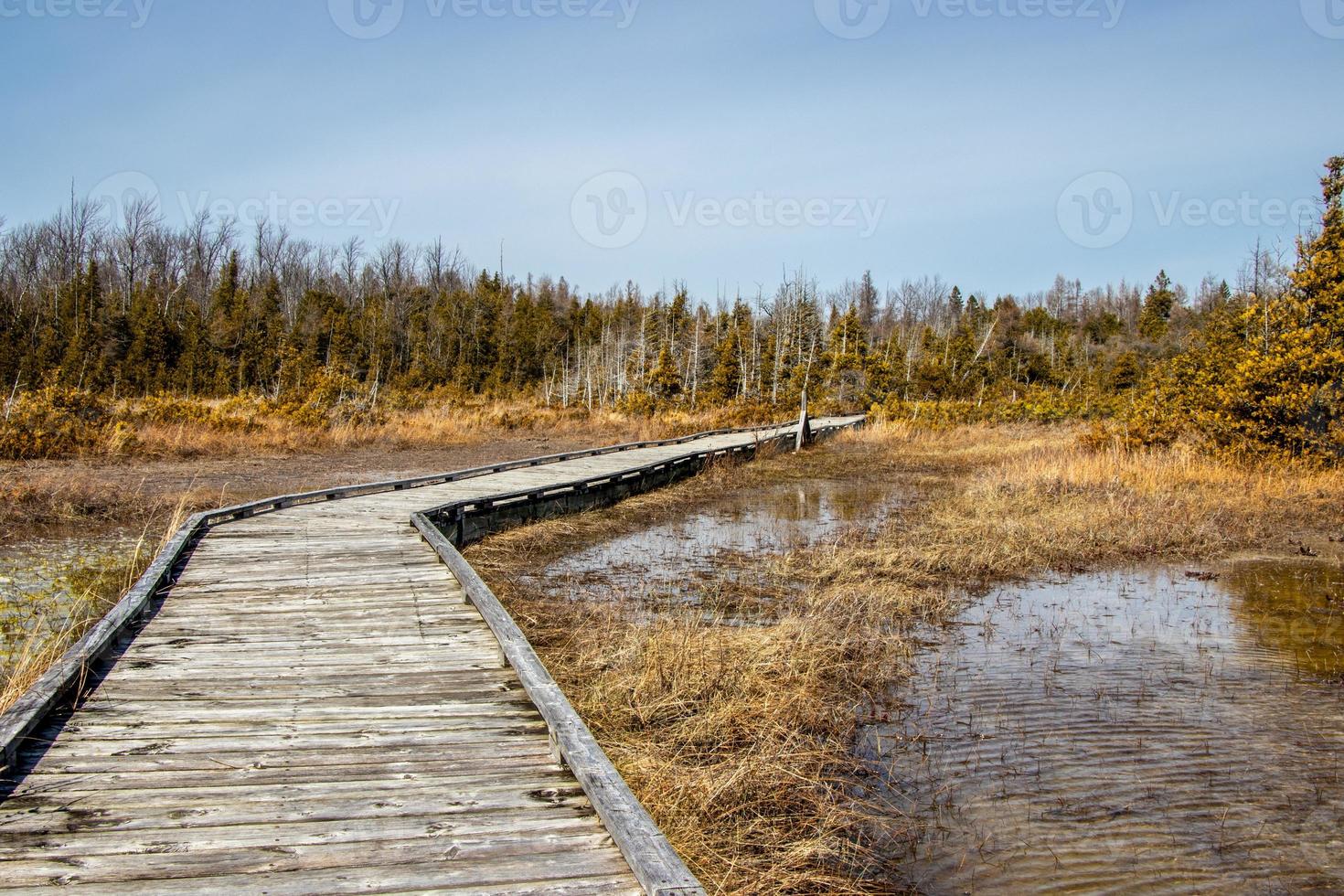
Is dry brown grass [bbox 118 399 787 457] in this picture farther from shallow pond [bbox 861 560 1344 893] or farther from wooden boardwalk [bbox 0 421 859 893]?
shallow pond [bbox 861 560 1344 893]

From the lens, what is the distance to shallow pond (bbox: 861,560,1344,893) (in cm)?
386

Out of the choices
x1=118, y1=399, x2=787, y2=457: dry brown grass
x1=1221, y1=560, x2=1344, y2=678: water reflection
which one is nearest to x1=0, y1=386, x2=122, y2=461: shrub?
x1=118, y1=399, x2=787, y2=457: dry brown grass

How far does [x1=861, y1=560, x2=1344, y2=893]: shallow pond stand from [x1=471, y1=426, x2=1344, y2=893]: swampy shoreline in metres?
0.33

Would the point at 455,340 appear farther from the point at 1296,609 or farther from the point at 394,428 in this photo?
the point at 1296,609

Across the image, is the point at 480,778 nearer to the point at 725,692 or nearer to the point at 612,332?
the point at 725,692

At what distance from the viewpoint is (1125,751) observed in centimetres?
501

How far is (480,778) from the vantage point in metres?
3.40

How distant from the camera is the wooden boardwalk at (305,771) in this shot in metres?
2.70

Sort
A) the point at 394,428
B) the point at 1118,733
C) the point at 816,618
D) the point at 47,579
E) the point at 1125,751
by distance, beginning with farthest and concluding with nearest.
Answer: the point at 394,428 < the point at 47,579 < the point at 816,618 < the point at 1118,733 < the point at 1125,751

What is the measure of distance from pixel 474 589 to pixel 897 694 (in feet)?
9.85

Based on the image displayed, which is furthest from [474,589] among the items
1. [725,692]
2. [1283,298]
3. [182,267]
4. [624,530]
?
[182,267]

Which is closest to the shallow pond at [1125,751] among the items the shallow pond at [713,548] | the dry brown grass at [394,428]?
the shallow pond at [713,548]

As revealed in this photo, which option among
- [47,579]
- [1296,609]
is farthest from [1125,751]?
[47,579]

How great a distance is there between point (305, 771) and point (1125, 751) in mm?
4289
